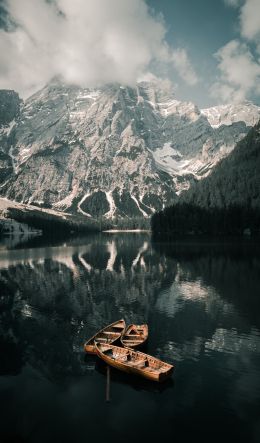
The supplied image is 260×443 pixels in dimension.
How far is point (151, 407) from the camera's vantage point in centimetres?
3475

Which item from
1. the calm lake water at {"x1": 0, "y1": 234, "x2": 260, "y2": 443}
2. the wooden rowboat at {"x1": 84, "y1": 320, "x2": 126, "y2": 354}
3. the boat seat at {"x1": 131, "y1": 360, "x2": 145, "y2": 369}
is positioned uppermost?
the boat seat at {"x1": 131, "y1": 360, "x2": 145, "y2": 369}

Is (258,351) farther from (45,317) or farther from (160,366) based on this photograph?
(45,317)

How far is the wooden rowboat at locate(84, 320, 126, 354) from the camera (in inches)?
1886

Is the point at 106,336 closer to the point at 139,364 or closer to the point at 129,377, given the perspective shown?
the point at 129,377

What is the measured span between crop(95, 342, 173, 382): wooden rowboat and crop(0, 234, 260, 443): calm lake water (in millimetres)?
1361

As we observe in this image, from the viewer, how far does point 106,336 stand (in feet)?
171

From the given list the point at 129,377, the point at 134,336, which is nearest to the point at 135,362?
the point at 129,377

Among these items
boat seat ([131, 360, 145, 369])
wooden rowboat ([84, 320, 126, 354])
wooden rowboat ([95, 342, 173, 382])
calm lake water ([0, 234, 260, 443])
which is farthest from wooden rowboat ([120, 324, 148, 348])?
boat seat ([131, 360, 145, 369])

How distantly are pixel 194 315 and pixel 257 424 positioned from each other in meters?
33.8

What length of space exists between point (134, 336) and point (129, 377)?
11301 millimetres

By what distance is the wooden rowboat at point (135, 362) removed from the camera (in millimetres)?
38500

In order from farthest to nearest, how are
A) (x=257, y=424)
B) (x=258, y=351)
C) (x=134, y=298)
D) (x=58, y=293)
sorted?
(x=58, y=293)
(x=134, y=298)
(x=258, y=351)
(x=257, y=424)

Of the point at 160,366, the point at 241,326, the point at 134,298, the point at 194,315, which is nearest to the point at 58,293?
the point at 134,298

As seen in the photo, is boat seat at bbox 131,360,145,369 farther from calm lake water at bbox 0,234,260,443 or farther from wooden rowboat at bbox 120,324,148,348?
wooden rowboat at bbox 120,324,148,348
